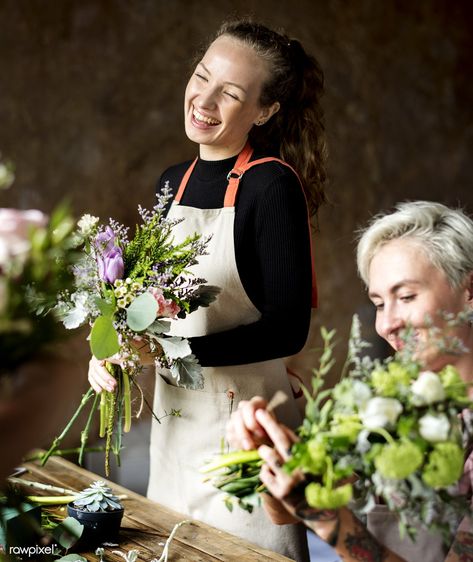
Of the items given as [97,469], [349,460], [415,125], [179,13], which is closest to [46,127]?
[179,13]

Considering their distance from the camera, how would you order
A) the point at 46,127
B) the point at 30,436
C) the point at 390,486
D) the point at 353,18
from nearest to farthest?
the point at 30,436 → the point at 390,486 → the point at 46,127 → the point at 353,18

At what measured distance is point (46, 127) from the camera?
478 centimetres

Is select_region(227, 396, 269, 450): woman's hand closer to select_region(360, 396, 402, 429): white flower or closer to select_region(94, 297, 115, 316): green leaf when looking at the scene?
select_region(360, 396, 402, 429): white flower

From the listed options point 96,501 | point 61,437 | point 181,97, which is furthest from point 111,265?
point 181,97

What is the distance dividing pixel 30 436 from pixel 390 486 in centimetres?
56

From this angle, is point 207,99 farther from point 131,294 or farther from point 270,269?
point 131,294

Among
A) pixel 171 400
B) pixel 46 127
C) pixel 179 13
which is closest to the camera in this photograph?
pixel 171 400

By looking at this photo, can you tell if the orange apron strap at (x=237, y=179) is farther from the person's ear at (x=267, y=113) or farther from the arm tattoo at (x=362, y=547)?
the arm tattoo at (x=362, y=547)

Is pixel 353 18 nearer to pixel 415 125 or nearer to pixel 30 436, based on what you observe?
pixel 415 125

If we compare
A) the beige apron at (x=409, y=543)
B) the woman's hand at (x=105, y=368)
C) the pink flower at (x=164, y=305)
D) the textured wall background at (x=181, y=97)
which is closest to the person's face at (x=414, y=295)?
the beige apron at (x=409, y=543)

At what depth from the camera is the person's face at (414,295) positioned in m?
1.98

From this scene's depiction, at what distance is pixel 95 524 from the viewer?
1.86 meters

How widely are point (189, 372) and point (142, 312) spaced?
0.29 meters

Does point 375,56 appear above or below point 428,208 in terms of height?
above
